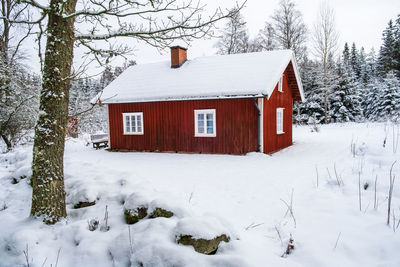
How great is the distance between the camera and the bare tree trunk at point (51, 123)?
3.56m

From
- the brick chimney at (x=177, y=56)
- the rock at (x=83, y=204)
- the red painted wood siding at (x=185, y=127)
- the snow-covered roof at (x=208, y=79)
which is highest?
the brick chimney at (x=177, y=56)

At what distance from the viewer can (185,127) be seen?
38.1 feet

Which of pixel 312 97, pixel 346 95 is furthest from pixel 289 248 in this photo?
pixel 346 95

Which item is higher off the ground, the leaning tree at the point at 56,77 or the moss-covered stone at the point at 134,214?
the leaning tree at the point at 56,77

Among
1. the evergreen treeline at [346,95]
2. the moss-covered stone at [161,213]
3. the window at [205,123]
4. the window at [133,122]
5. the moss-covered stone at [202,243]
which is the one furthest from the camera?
the evergreen treeline at [346,95]

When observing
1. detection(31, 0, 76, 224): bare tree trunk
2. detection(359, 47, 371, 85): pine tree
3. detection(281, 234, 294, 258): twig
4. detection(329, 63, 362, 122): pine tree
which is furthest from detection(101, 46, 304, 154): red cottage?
detection(359, 47, 371, 85): pine tree

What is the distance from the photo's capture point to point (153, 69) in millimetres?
14797

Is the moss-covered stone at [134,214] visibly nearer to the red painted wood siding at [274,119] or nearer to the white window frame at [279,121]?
the red painted wood siding at [274,119]

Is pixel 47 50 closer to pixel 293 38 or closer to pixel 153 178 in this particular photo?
pixel 153 178

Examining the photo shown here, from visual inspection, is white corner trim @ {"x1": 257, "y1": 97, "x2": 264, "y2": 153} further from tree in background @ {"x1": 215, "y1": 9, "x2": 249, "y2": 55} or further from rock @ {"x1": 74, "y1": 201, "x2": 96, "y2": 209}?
tree in background @ {"x1": 215, "y1": 9, "x2": 249, "y2": 55}

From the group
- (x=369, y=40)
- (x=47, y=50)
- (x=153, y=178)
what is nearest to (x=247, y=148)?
(x=153, y=178)

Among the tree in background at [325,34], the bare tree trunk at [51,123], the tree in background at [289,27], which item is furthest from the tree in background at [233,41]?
the bare tree trunk at [51,123]

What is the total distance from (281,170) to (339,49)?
2091 centimetres

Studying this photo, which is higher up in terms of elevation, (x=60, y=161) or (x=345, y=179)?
(x=60, y=161)
